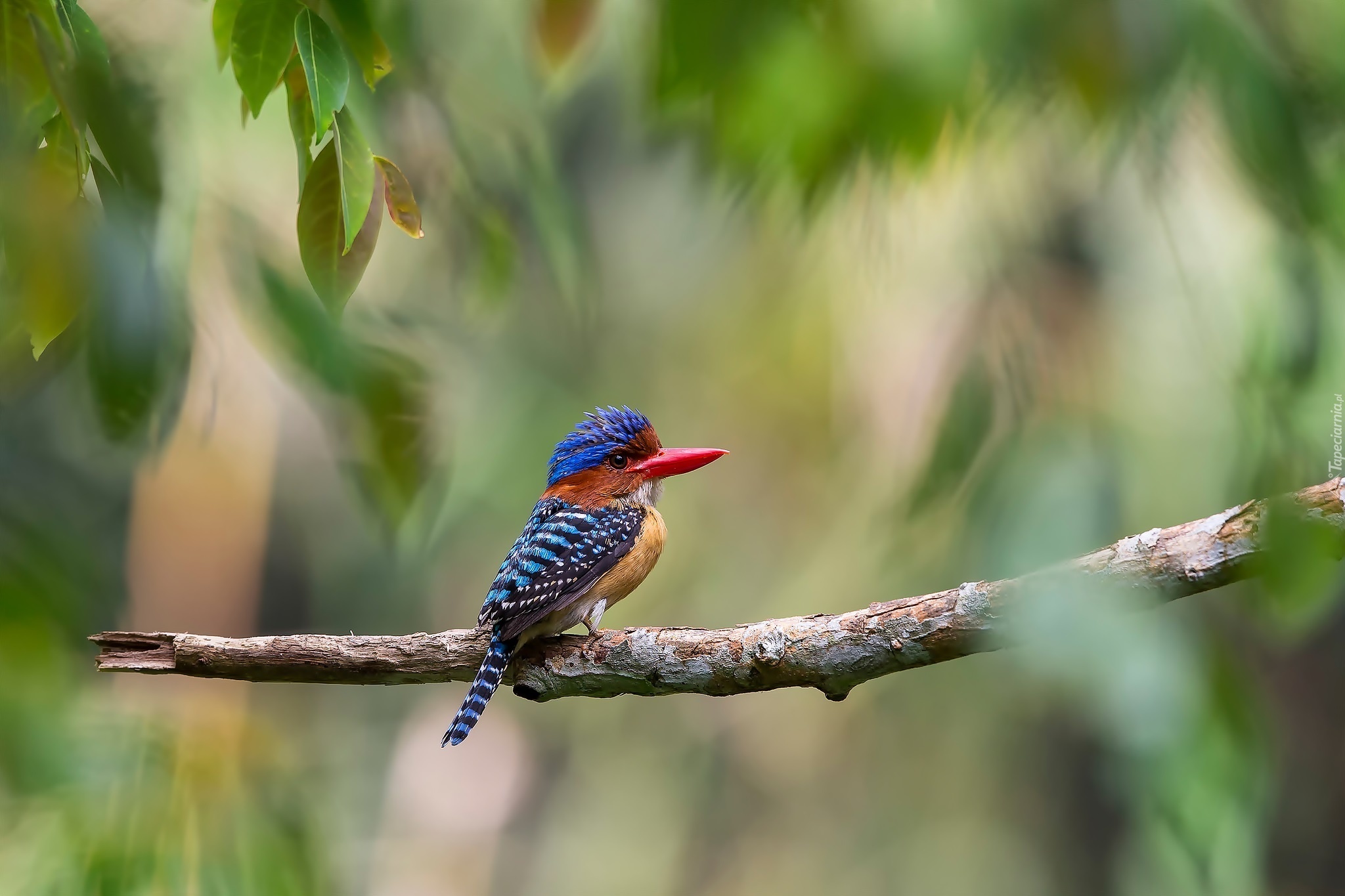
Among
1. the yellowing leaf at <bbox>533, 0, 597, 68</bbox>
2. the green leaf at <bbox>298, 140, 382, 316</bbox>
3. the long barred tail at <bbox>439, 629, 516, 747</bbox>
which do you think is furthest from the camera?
the long barred tail at <bbox>439, 629, 516, 747</bbox>

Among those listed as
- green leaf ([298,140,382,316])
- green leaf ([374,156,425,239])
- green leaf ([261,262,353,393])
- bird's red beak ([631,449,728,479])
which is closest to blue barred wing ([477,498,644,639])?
bird's red beak ([631,449,728,479])

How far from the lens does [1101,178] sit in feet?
5.80

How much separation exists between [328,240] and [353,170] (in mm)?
74

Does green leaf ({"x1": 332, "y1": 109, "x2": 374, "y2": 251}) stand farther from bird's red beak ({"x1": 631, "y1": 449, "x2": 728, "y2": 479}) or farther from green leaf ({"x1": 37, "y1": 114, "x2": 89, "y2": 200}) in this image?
bird's red beak ({"x1": 631, "y1": 449, "x2": 728, "y2": 479})

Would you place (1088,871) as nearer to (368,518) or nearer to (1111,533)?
(1111,533)

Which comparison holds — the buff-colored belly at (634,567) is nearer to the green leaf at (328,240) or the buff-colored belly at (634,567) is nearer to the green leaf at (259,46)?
the green leaf at (328,240)

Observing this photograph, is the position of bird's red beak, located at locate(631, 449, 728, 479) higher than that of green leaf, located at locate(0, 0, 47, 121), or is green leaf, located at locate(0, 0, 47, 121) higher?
bird's red beak, located at locate(631, 449, 728, 479)

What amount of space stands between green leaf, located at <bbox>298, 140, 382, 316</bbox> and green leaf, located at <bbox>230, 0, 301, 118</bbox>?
85 millimetres

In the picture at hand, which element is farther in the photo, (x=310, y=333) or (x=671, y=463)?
(x=671, y=463)

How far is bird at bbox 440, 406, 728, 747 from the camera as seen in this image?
9.01 feet

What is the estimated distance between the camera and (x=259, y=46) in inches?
45.2

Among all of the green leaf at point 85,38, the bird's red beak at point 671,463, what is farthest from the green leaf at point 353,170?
the bird's red beak at point 671,463

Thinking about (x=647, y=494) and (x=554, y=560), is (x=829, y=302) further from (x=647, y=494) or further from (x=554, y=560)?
(x=554, y=560)

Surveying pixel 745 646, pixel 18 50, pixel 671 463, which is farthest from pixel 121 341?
pixel 671 463
